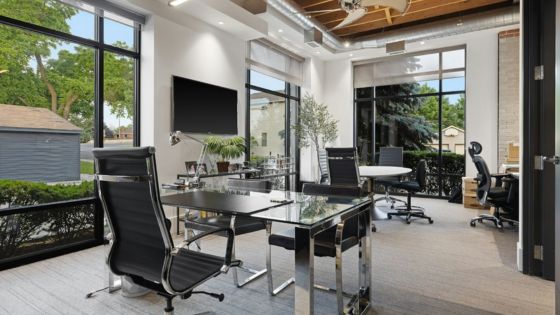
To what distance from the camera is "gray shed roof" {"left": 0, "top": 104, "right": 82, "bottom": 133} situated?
10.9 feet

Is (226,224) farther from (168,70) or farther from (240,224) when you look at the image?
(168,70)

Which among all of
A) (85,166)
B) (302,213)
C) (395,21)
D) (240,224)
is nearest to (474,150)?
(395,21)

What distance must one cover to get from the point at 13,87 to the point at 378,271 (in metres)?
4.06

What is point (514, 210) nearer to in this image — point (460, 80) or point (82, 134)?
point (460, 80)

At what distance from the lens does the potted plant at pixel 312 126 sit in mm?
7449

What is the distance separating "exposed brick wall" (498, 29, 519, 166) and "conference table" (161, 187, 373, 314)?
5566 mm

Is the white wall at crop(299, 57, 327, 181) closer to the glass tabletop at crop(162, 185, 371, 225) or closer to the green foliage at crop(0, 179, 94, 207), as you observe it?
the green foliage at crop(0, 179, 94, 207)

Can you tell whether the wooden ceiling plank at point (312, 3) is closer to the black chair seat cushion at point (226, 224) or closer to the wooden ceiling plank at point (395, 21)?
the wooden ceiling plank at point (395, 21)

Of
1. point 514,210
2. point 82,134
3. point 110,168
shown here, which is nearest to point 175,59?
point 82,134

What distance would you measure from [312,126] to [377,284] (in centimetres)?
497

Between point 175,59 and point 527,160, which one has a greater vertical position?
point 175,59

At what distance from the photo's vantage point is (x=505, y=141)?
6480 millimetres

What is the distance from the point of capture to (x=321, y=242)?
7.50ft

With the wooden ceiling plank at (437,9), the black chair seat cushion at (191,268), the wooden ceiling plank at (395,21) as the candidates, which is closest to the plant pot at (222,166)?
the black chair seat cushion at (191,268)
